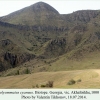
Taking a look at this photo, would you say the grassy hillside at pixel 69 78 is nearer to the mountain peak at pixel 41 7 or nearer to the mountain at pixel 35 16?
the mountain at pixel 35 16

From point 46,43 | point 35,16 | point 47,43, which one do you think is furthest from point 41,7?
point 47,43

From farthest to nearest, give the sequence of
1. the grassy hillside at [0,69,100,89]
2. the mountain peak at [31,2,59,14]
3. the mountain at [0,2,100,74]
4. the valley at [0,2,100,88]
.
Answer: the mountain peak at [31,2,59,14]
the mountain at [0,2,100,74]
the valley at [0,2,100,88]
the grassy hillside at [0,69,100,89]

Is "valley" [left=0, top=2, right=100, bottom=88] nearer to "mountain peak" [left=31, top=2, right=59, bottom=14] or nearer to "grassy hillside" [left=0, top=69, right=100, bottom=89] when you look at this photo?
"mountain peak" [left=31, top=2, right=59, bottom=14]

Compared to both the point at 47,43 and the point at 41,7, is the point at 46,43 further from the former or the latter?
the point at 41,7

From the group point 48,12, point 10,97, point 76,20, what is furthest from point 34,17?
point 10,97

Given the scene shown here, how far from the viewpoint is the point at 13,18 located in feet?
433

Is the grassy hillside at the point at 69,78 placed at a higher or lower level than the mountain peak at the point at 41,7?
lower

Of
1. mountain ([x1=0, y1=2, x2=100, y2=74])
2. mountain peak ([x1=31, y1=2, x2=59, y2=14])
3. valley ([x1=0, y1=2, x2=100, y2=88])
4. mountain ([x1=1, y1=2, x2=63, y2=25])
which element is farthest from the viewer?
mountain peak ([x1=31, y1=2, x2=59, y2=14])

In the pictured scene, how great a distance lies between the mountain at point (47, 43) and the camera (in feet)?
182

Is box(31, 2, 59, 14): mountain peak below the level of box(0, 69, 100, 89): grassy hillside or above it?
above

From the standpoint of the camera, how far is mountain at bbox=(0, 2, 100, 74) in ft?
182

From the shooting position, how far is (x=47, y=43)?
90.4 metres

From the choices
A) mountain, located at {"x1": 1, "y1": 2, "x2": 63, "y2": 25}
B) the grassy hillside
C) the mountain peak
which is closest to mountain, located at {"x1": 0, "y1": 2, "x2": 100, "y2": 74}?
mountain, located at {"x1": 1, "y1": 2, "x2": 63, "y2": 25}

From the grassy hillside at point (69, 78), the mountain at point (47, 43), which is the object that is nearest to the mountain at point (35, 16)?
the mountain at point (47, 43)
